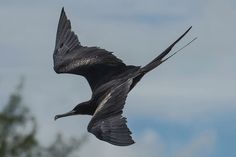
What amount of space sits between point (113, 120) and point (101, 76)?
2.91 metres

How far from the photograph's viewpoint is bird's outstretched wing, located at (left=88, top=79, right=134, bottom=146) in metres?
15.2

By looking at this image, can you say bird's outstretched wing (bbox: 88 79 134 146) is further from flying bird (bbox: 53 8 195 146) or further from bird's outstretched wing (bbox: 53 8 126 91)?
bird's outstretched wing (bbox: 53 8 126 91)

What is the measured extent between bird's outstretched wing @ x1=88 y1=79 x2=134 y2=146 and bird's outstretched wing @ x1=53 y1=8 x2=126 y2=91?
148cm

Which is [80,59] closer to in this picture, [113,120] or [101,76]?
[101,76]

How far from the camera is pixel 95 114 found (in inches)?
643

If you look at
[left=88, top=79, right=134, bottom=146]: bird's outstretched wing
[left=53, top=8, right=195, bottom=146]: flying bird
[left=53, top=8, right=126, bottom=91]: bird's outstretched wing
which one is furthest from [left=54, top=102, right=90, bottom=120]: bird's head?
[left=53, top=8, right=126, bottom=91]: bird's outstretched wing

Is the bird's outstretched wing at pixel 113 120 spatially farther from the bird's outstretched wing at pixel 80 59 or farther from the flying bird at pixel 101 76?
the bird's outstretched wing at pixel 80 59

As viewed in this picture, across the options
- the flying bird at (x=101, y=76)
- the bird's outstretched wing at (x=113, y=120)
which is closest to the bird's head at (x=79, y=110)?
the flying bird at (x=101, y=76)

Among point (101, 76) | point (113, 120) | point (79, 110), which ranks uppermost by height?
point (113, 120)

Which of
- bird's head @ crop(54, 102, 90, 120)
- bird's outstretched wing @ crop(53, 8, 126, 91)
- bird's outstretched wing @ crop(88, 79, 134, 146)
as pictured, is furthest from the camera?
bird's outstretched wing @ crop(53, 8, 126, 91)

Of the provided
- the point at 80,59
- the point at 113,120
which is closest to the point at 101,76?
the point at 80,59

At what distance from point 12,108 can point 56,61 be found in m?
24.6

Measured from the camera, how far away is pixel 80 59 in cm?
1970

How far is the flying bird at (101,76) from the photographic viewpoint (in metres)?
15.6
